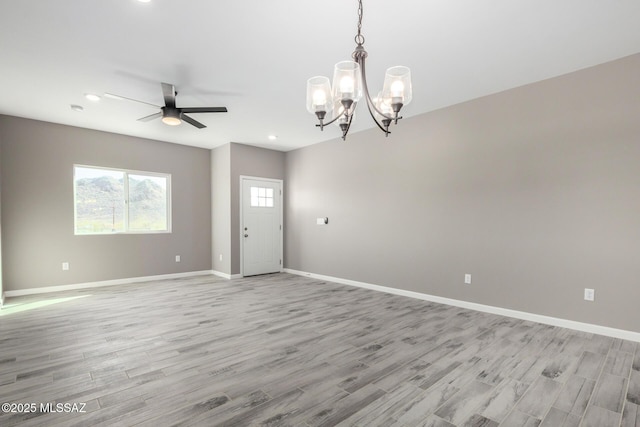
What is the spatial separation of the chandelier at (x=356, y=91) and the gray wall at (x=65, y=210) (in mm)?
5079

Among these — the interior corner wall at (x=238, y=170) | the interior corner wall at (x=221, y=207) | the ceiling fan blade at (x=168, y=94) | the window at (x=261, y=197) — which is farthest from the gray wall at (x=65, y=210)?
the ceiling fan blade at (x=168, y=94)

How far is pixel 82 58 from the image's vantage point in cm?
310

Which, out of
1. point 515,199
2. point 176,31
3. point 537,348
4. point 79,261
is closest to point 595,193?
point 515,199

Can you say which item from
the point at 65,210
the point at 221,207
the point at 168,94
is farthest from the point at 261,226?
the point at 168,94

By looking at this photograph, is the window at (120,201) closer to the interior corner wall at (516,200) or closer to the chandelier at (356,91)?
the interior corner wall at (516,200)

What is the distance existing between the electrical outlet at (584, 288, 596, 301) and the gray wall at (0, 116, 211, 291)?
6553 millimetres

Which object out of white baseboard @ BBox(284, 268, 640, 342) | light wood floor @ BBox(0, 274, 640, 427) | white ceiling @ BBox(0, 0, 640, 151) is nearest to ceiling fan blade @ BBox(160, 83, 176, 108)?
white ceiling @ BBox(0, 0, 640, 151)

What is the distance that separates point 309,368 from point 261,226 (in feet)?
15.2

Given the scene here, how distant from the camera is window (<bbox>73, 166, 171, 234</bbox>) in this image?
18.1 feet

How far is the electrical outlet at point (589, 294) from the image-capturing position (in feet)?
10.8

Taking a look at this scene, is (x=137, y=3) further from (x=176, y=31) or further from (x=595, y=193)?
(x=595, y=193)

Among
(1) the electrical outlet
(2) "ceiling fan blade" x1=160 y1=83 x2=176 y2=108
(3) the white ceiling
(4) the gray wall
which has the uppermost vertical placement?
(3) the white ceiling

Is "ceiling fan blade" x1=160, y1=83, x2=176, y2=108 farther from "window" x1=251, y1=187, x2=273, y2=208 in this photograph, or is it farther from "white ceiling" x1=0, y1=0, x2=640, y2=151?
"window" x1=251, y1=187, x2=273, y2=208

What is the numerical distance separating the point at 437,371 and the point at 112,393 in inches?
94.7
